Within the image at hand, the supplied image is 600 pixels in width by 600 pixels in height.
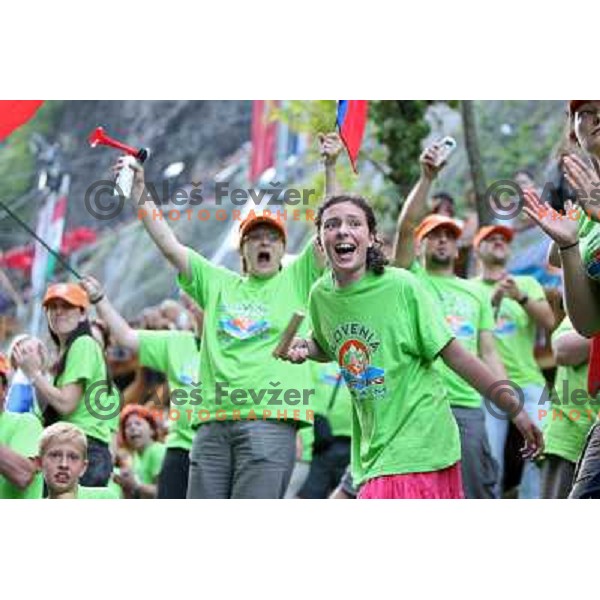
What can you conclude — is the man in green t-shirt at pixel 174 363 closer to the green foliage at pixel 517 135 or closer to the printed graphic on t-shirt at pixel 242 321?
the printed graphic on t-shirt at pixel 242 321

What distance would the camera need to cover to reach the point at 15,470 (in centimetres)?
830

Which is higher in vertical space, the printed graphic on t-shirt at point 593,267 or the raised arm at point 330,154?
the raised arm at point 330,154

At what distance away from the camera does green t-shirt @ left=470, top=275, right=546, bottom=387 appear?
9.97 meters

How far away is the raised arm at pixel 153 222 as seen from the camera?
26.3 feet

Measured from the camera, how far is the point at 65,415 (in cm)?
899

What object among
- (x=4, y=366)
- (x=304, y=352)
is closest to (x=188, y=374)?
(x=4, y=366)

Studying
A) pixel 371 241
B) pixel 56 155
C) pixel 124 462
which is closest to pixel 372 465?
pixel 371 241

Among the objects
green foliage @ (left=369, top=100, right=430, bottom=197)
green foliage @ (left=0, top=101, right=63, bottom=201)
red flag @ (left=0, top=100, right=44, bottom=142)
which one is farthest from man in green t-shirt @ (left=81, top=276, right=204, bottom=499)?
green foliage @ (left=0, top=101, right=63, bottom=201)

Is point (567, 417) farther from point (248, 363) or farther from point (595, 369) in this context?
point (595, 369)

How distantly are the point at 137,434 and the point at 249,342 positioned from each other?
3421mm

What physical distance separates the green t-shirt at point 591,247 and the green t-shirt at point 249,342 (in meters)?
2.28

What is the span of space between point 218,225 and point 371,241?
11.6 metres

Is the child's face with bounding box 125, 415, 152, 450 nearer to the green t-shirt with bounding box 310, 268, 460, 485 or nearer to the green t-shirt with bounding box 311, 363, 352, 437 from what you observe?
the green t-shirt with bounding box 311, 363, 352, 437

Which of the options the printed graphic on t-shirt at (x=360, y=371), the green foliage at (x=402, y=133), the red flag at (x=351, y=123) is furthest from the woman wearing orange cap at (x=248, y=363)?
the green foliage at (x=402, y=133)
